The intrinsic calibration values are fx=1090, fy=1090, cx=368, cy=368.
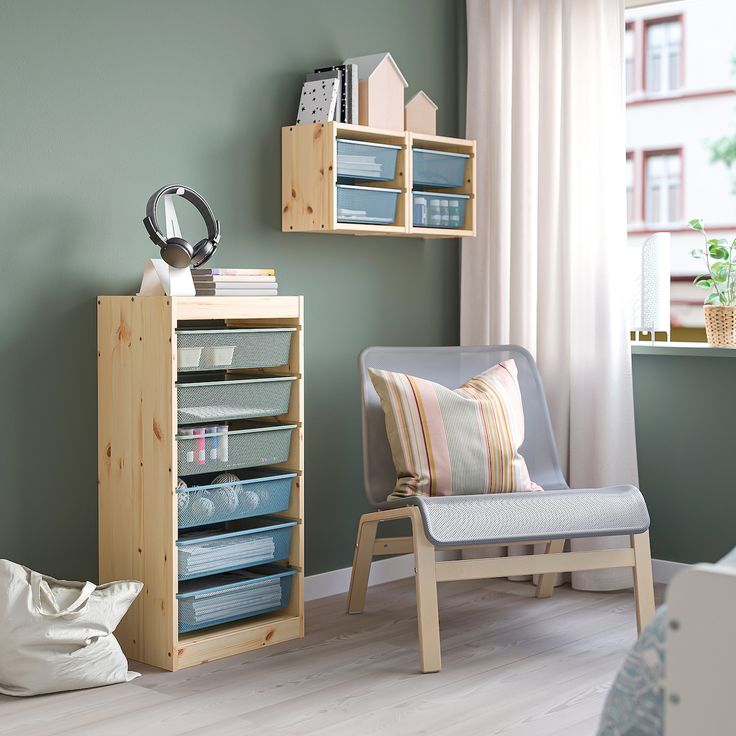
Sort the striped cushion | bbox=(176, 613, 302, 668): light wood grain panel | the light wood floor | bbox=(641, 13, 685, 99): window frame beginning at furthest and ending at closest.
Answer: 1. bbox=(641, 13, 685, 99): window frame
2. the striped cushion
3. bbox=(176, 613, 302, 668): light wood grain panel
4. the light wood floor

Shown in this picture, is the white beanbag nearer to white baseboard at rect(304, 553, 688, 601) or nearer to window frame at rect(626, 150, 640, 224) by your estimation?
white baseboard at rect(304, 553, 688, 601)

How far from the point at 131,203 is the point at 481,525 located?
1.31 meters

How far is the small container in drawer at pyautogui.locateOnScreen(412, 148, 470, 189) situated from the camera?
3.56m

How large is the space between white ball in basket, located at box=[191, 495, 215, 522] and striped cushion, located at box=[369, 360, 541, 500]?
21.5 inches

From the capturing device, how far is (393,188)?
Result: 11.5ft

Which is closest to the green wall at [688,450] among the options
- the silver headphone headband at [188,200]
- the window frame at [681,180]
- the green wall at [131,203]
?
the window frame at [681,180]

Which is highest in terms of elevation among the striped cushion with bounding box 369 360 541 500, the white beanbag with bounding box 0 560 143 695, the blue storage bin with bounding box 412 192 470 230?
the blue storage bin with bounding box 412 192 470 230

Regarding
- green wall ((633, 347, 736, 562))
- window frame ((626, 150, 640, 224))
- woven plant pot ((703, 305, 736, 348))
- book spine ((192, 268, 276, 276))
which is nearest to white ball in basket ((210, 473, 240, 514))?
book spine ((192, 268, 276, 276))

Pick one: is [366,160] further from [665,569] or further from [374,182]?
[665,569]

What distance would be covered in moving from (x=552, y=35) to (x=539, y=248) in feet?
2.36

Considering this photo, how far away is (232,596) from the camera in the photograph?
2.98m

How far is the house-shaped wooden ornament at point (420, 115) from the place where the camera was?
3.58 m

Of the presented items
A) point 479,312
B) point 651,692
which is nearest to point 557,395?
point 479,312

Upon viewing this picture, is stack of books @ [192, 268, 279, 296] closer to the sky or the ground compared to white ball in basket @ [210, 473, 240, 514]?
closer to the sky
